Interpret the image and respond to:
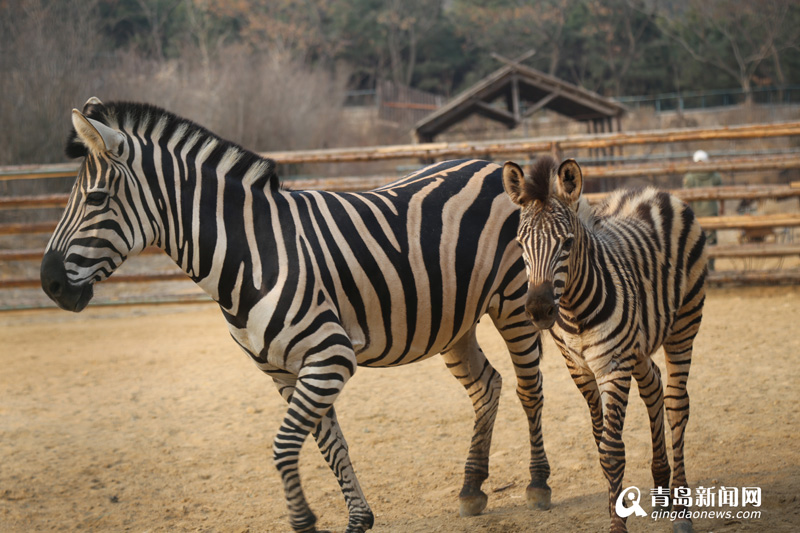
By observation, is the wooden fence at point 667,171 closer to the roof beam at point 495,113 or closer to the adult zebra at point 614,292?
the adult zebra at point 614,292

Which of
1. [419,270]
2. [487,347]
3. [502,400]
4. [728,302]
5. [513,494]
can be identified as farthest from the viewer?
[728,302]

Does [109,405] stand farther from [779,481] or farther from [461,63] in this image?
[461,63]

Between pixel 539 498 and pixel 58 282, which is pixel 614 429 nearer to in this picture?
pixel 539 498

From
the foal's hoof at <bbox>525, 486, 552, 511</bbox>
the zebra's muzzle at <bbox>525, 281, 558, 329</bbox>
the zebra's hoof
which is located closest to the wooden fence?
the zebra's hoof

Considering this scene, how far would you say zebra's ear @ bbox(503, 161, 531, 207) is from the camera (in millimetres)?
3062

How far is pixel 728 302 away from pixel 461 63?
37627 mm

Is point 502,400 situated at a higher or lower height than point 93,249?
lower

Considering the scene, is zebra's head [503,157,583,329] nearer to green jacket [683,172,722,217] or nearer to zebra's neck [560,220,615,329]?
zebra's neck [560,220,615,329]

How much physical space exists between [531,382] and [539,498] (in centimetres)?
61

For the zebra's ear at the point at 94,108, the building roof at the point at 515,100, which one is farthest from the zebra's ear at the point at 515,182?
the building roof at the point at 515,100

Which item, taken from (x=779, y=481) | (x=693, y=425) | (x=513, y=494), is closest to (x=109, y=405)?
(x=513, y=494)

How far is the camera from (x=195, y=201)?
3264mm

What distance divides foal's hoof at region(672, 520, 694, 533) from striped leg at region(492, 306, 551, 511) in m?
0.72

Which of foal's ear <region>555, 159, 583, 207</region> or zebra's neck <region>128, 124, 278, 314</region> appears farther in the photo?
zebra's neck <region>128, 124, 278, 314</region>
